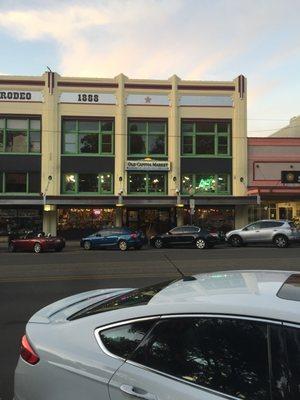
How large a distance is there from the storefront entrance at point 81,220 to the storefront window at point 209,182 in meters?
5.79

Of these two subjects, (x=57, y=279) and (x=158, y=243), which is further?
(x=158, y=243)

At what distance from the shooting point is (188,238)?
2998 cm

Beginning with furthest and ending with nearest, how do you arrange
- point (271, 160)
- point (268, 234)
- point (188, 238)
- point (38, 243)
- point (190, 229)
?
point (271, 160) < point (190, 229) < point (188, 238) < point (38, 243) < point (268, 234)

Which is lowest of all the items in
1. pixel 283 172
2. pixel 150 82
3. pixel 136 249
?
pixel 136 249

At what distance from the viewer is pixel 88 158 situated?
3659cm

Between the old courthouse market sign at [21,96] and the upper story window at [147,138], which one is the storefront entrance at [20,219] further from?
the upper story window at [147,138]

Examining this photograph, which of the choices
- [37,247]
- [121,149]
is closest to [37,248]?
[37,247]

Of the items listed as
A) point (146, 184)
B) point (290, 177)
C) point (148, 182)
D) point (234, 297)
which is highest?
point (290, 177)

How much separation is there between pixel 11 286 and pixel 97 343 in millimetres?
10132

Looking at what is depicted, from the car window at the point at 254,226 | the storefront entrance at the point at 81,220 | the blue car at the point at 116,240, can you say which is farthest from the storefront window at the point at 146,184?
the car window at the point at 254,226

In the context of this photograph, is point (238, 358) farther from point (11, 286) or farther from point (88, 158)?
point (88, 158)

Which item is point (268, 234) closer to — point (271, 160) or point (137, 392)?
point (271, 160)

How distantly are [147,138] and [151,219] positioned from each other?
571 centimetres

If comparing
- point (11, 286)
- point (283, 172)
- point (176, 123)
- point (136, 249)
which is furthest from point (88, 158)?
point (11, 286)
